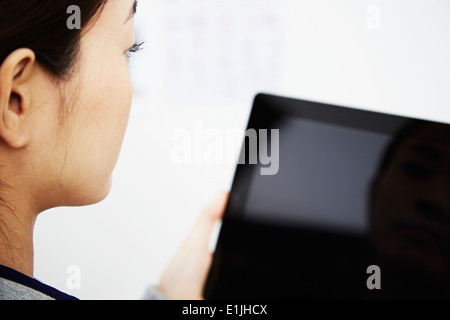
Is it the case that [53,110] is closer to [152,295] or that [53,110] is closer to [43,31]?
[43,31]

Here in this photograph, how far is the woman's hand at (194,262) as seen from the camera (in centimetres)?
58

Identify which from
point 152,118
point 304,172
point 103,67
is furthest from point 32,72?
point 152,118

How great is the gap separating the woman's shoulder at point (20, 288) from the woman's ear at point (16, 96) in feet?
0.39

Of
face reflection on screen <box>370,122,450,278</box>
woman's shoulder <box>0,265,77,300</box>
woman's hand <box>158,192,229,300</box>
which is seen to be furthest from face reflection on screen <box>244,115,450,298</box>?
woman's shoulder <box>0,265,77,300</box>

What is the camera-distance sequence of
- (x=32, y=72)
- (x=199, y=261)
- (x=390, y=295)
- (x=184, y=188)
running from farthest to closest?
(x=184, y=188) → (x=199, y=261) → (x=390, y=295) → (x=32, y=72)

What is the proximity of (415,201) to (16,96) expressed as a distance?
1.51 ft

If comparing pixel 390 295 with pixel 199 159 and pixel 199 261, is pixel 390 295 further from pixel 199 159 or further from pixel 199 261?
pixel 199 159

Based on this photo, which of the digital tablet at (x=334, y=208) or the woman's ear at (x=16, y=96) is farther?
the digital tablet at (x=334, y=208)

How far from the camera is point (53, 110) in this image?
0.37 metres

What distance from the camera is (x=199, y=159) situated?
2.55 ft

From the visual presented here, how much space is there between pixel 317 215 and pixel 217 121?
0.40 m

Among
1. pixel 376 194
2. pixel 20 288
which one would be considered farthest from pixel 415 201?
pixel 20 288

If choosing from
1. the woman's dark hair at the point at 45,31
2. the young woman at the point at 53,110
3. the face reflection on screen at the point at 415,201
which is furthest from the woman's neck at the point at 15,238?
the face reflection on screen at the point at 415,201

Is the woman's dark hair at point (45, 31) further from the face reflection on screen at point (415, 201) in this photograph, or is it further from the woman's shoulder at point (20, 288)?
the face reflection on screen at point (415, 201)
